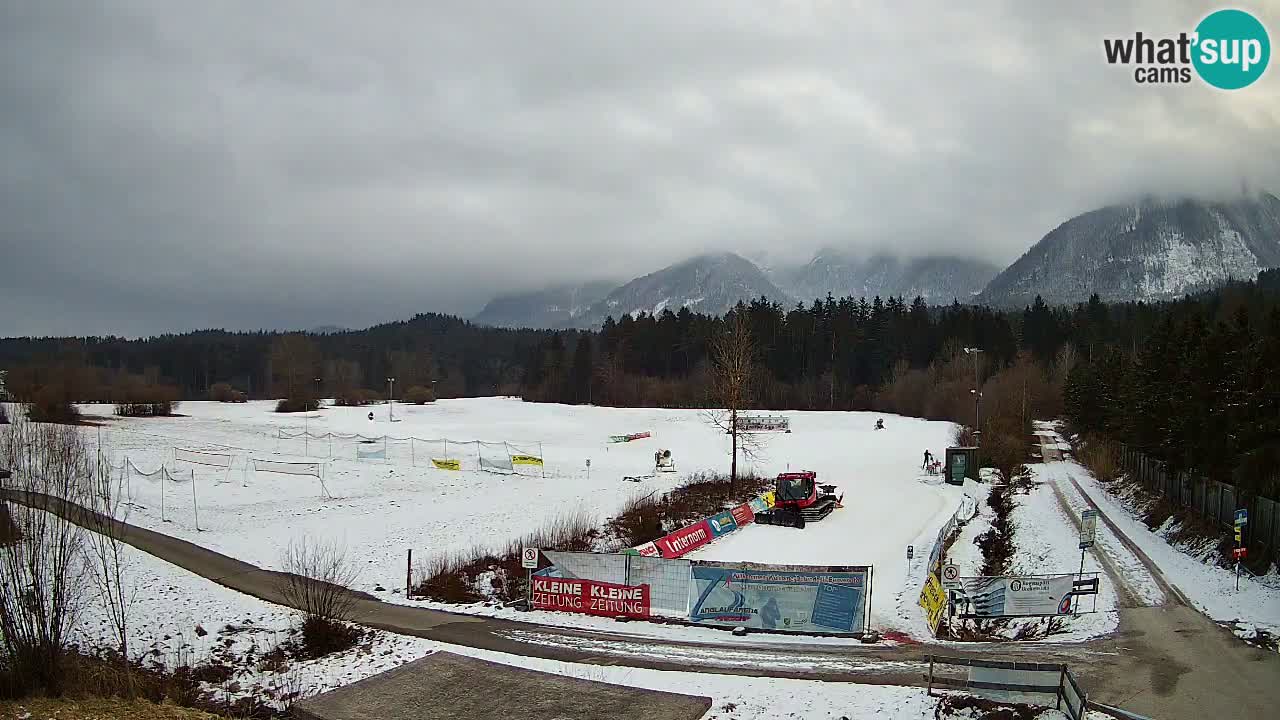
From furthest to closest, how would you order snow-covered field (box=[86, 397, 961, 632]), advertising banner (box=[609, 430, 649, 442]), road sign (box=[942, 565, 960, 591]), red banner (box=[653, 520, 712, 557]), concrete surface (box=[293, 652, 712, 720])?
advertising banner (box=[609, 430, 649, 442])
snow-covered field (box=[86, 397, 961, 632])
red banner (box=[653, 520, 712, 557])
road sign (box=[942, 565, 960, 591])
concrete surface (box=[293, 652, 712, 720])

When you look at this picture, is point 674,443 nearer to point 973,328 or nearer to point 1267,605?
point 1267,605

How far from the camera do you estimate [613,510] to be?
3734 cm

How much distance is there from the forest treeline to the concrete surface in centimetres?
2598

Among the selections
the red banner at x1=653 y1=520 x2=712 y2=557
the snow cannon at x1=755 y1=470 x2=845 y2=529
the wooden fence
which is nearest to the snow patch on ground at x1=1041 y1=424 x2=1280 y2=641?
the wooden fence

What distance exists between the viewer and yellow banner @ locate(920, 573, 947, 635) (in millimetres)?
18284

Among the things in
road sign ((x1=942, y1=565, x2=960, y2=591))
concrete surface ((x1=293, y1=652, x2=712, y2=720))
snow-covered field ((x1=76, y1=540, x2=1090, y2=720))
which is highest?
road sign ((x1=942, y1=565, x2=960, y2=591))

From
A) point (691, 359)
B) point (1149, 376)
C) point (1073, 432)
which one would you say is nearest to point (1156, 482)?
point (1149, 376)

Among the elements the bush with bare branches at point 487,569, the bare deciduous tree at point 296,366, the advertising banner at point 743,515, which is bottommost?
the advertising banner at point 743,515

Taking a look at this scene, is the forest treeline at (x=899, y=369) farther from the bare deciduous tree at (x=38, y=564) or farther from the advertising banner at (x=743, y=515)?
the bare deciduous tree at (x=38, y=564)

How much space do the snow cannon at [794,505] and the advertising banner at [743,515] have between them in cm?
40

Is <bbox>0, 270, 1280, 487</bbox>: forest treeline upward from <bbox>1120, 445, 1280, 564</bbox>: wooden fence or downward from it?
upward

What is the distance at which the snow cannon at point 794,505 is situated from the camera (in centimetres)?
3512

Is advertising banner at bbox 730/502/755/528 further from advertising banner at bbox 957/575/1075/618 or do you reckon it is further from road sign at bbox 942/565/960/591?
road sign at bbox 942/565/960/591

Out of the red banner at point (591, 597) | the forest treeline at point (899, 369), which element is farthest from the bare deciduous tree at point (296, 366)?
the red banner at point (591, 597)
